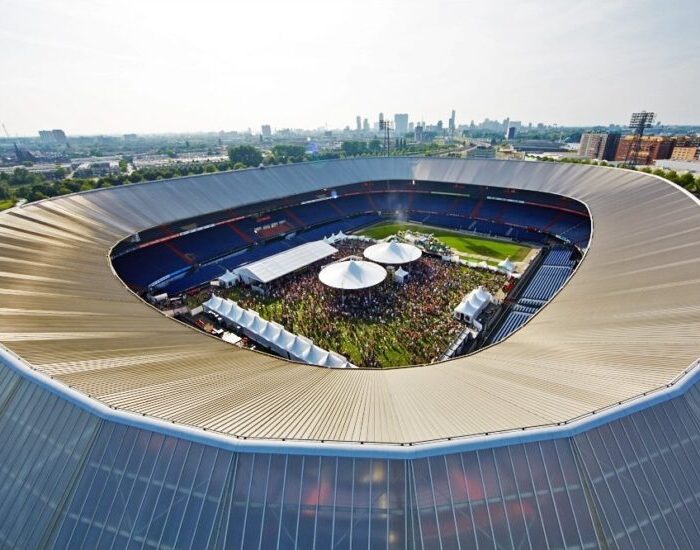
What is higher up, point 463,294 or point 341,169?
point 341,169

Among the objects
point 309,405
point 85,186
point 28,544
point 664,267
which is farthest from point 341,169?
point 28,544

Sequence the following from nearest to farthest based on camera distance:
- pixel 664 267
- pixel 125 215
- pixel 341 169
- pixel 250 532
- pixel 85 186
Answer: pixel 250 532 → pixel 664 267 → pixel 125 215 → pixel 85 186 → pixel 341 169

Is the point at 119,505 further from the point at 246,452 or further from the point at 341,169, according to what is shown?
the point at 341,169

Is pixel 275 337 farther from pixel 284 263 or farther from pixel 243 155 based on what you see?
pixel 243 155

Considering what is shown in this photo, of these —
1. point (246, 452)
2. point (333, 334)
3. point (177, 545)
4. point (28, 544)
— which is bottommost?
point (333, 334)

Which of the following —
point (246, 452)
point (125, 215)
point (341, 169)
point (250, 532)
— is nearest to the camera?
point (250, 532)

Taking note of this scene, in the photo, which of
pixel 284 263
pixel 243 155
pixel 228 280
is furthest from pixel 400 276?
pixel 243 155

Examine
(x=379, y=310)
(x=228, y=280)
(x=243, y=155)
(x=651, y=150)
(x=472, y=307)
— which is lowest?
(x=379, y=310)

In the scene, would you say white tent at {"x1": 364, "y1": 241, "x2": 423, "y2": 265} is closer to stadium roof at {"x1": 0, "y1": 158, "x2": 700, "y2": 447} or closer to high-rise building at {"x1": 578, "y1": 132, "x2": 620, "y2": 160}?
stadium roof at {"x1": 0, "y1": 158, "x2": 700, "y2": 447}
